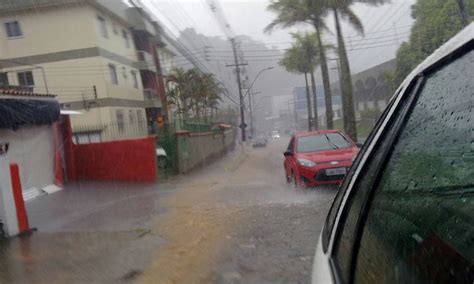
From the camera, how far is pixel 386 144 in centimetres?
165

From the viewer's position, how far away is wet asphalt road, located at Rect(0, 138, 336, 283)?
5.46 metres

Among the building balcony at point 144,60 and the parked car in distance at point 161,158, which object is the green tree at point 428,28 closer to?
the parked car in distance at point 161,158

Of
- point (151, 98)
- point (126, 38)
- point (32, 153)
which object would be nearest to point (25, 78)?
point (126, 38)

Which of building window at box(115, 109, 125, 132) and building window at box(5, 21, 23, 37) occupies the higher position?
building window at box(5, 21, 23, 37)

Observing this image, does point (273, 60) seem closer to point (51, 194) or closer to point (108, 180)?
point (108, 180)

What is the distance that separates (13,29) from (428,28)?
68.6ft

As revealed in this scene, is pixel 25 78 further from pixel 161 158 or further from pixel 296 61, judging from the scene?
pixel 296 61

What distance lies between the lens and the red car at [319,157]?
9.89 m

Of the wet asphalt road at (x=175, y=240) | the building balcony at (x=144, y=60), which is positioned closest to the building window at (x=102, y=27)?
the building balcony at (x=144, y=60)

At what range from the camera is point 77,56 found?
2312 centimetres

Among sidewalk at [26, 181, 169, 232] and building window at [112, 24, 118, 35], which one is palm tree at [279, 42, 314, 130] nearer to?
building window at [112, 24, 118, 35]

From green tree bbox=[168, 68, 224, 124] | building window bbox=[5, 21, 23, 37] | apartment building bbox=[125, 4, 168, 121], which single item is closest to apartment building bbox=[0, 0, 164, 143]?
building window bbox=[5, 21, 23, 37]

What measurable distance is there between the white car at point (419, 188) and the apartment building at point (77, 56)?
20.0 m

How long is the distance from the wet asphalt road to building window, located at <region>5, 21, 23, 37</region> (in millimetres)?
13475
